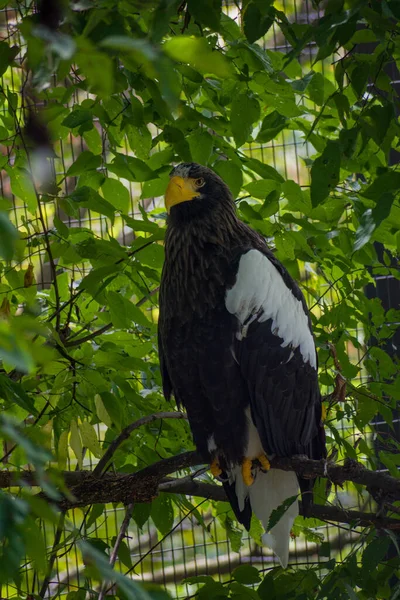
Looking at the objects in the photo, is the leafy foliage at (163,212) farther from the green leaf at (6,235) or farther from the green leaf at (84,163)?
the green leaf at (6,235)

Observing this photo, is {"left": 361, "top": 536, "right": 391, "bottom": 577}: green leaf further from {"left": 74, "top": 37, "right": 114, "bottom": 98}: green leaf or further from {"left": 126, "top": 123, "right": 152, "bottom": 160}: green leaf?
{"left": 74, "top": 37, "right": 114, "bottom": 98}: green leaf

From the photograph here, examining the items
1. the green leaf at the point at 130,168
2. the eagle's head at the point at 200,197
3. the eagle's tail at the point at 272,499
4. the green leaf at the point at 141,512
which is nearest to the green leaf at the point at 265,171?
the eagle's head at the point at 200,197

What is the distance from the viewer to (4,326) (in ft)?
1.95

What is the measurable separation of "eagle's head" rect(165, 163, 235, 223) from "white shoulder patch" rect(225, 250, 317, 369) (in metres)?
0.24

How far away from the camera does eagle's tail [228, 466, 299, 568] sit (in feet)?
8.45

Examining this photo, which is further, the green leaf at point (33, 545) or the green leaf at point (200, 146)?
the green leaf at point (200, 146)

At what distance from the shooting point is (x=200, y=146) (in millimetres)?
2180

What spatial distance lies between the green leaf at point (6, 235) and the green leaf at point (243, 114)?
137cm

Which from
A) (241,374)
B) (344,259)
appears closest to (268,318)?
(241,374)

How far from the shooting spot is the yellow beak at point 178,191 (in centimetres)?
237

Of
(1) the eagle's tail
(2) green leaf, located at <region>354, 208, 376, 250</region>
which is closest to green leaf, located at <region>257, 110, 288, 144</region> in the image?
(2) green leaf, located at <region>354, 208, 376, 250</region>

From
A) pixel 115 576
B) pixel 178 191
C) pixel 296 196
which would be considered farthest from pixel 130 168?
pixel 115 576

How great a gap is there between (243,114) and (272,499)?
52.0 inches

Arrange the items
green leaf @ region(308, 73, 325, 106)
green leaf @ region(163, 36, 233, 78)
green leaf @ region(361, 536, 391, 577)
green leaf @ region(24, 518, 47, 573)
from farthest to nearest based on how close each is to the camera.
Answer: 1. green leaf @ region(308, 73, 325, 106)
2. green leaf @ region(361, 536, 391, 577)
3. green leaf @ region(24, 518, 47, 573)
4. green leaf @ region(163, 36, 233, 78)
